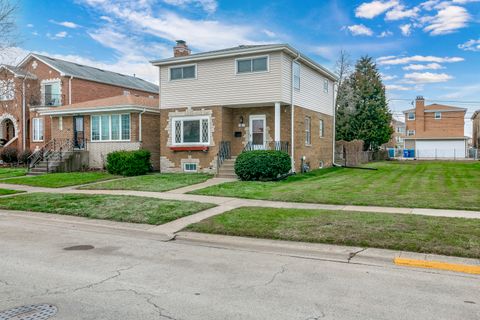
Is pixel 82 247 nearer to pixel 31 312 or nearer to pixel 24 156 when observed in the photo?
pixel 31 312

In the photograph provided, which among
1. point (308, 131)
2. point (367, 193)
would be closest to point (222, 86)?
point (308, 131)

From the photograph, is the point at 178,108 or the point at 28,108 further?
the point at 28,108

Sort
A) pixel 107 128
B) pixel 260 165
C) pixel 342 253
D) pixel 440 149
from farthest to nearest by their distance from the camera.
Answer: pixel 440 149, pixel 107 128, pixel 260 165, pixel 342 253

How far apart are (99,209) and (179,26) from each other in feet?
48.9

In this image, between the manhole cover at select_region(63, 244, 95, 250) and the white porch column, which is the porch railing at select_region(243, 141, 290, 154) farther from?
the manhole cover at select_region(63, 244, 95, 250)

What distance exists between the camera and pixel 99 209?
37.8 feet

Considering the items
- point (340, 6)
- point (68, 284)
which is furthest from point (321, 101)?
point (68, 284)

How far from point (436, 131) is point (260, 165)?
1972 inches

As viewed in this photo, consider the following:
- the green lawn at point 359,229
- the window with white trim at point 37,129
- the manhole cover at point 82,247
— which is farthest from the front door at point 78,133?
the manhole cover at point 82,247

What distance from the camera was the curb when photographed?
6.34 m

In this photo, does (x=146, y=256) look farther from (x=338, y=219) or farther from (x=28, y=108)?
(x=28, y=108)

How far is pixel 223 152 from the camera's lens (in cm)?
2145

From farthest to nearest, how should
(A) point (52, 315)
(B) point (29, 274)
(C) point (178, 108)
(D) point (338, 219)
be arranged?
1. (C) point (178, 108)
2. (D) point (338, 219)
3. (B) point (29, 274)
4. (A) point (52, 315)

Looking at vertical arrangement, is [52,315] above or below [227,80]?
below
